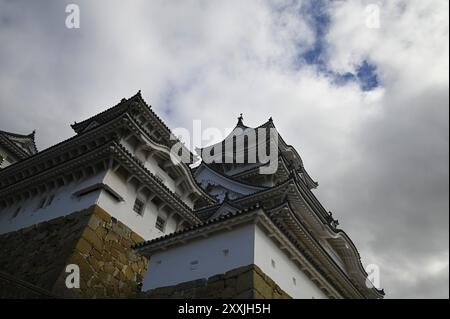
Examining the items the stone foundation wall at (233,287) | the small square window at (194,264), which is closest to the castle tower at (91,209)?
the stone foundation wall at (233,287)

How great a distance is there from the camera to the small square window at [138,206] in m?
17.8

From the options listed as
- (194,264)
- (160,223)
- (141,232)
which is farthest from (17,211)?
Answer: (194,264)

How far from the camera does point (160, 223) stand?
61.7 ft

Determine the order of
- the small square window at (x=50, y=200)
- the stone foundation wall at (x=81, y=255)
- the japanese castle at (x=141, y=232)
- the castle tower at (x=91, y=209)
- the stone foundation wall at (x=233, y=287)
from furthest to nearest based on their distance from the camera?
1. the small square window at (x=50, y=200)
2. the castle tower at (x=91, y=209)
3. the stone foundation wall at (x=81, y=255)
4. the japanese castle at (x=141, y=232)
5. the stone foundation wall at (x=233, y=287)

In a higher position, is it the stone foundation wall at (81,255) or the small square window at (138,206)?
the small square window at (138,206)

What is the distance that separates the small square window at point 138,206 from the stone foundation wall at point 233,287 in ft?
20.7

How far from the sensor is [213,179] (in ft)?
99.6

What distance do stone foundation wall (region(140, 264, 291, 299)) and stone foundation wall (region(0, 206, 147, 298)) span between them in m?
3.71

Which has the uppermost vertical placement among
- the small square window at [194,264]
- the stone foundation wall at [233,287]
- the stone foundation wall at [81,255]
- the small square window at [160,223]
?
the small square window at [160,223]

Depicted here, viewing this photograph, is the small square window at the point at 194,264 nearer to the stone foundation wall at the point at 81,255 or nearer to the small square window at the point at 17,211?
the stone foundation wall at the point at 81,255

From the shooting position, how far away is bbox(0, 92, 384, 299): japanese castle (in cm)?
1184

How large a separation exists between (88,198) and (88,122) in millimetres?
9618

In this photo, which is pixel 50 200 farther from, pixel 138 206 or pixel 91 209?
pixel 138 206
